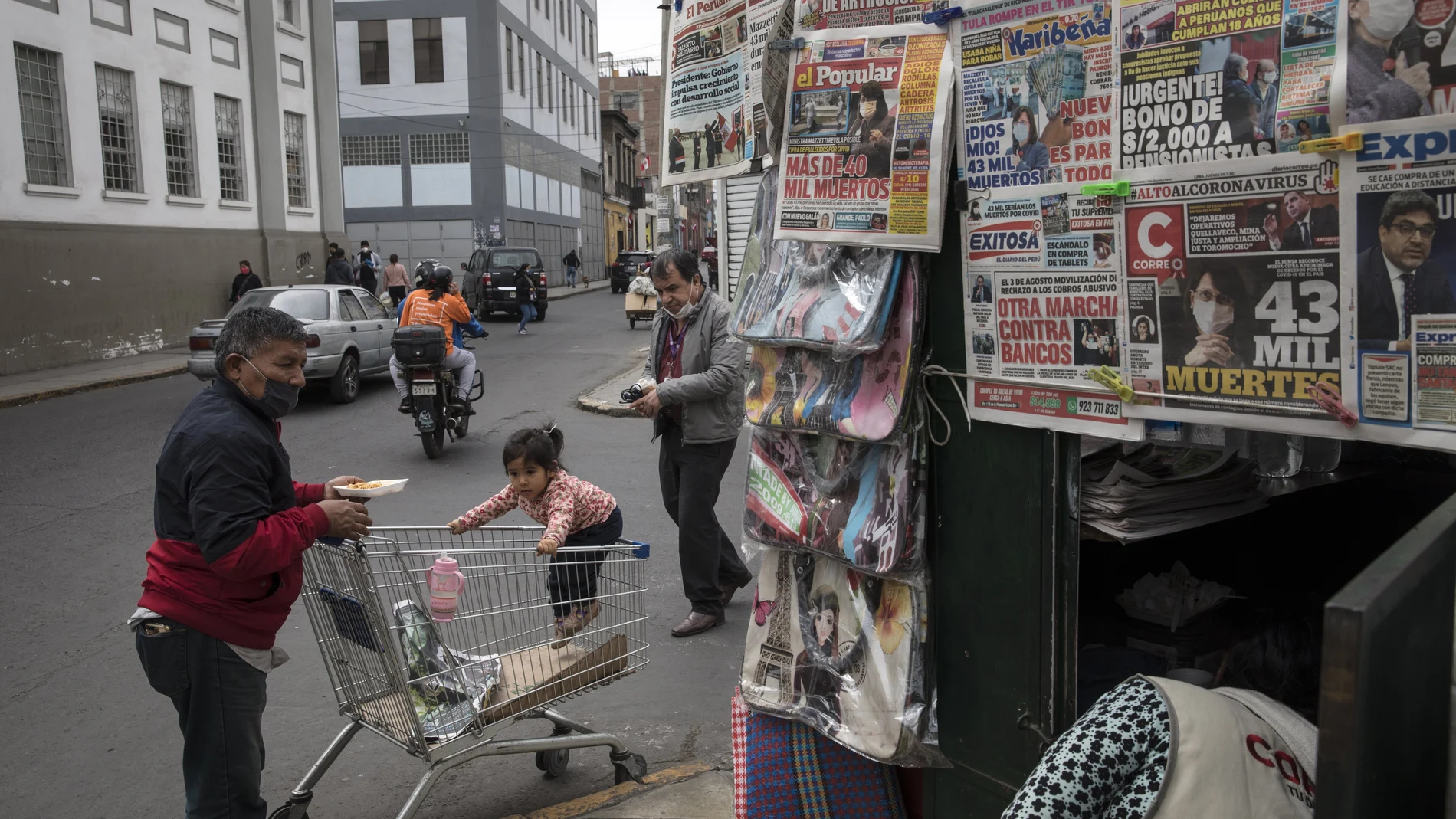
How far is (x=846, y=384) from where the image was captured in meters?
2.83

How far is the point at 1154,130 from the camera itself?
2.17 meters

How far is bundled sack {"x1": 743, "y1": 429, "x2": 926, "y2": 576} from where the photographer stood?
2760 millimetres

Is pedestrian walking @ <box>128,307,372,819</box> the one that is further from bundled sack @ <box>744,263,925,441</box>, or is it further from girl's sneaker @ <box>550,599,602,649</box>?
bundled sack @ <box>744,263,925,441</box>

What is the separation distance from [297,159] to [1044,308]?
26.3m

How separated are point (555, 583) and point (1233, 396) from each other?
2.48m

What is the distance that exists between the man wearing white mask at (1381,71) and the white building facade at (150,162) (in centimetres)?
1903

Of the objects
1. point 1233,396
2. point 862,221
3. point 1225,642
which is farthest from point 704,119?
point 1225,642

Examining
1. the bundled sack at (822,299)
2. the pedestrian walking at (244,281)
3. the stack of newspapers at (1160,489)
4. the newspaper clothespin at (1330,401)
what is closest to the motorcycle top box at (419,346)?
the bundled sack at (822,299)

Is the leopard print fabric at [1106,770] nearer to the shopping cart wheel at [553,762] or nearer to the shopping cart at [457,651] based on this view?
the shopping cart at [457,651]

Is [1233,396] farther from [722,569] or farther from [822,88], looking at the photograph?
[722,569]

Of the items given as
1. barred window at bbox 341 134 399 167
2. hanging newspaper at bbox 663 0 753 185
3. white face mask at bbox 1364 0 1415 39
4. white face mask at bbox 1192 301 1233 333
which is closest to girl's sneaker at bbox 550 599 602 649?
hanging newspaper at bbox 663 0 753 185

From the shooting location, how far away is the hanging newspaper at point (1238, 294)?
6.45ft

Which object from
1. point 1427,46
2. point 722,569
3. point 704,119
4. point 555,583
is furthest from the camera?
point 722,569

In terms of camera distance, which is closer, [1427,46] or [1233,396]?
[1427,46]
